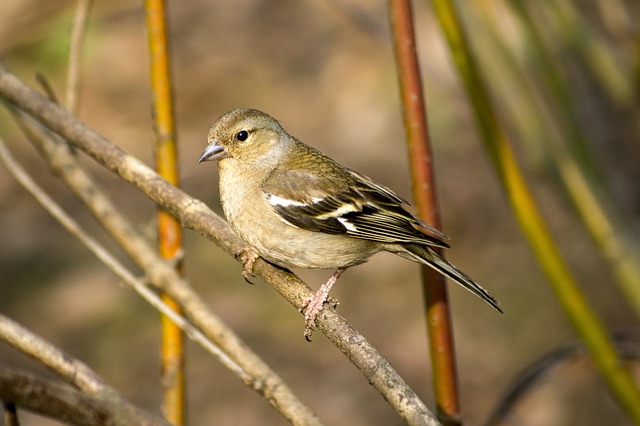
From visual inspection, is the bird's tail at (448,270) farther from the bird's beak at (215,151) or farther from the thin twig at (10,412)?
the thin twig at (10,412)

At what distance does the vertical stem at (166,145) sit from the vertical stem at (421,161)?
90cm


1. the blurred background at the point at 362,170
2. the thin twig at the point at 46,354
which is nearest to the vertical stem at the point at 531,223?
the blurred background at the point at 362,170

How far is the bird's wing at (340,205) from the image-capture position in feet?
12.7

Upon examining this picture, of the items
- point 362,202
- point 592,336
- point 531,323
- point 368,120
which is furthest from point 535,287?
point 592,336

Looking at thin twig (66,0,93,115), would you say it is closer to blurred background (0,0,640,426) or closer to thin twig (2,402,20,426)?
blurred background (0,0,640,426)

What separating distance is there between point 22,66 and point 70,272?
2.88 meters

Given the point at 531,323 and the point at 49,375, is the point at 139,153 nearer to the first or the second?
the point at 49,375

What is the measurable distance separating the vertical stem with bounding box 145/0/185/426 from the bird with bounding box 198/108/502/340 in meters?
0.44

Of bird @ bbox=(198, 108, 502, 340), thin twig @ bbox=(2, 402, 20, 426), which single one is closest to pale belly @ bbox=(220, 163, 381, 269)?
bird @ bbox=(198, 108, 502, 340)

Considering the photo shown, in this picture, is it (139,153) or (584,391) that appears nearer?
(584,391)

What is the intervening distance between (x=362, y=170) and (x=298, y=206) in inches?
178

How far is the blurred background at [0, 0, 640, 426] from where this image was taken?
500 centimetres

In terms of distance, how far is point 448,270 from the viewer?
3.41 metres

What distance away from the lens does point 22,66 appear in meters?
9.09
